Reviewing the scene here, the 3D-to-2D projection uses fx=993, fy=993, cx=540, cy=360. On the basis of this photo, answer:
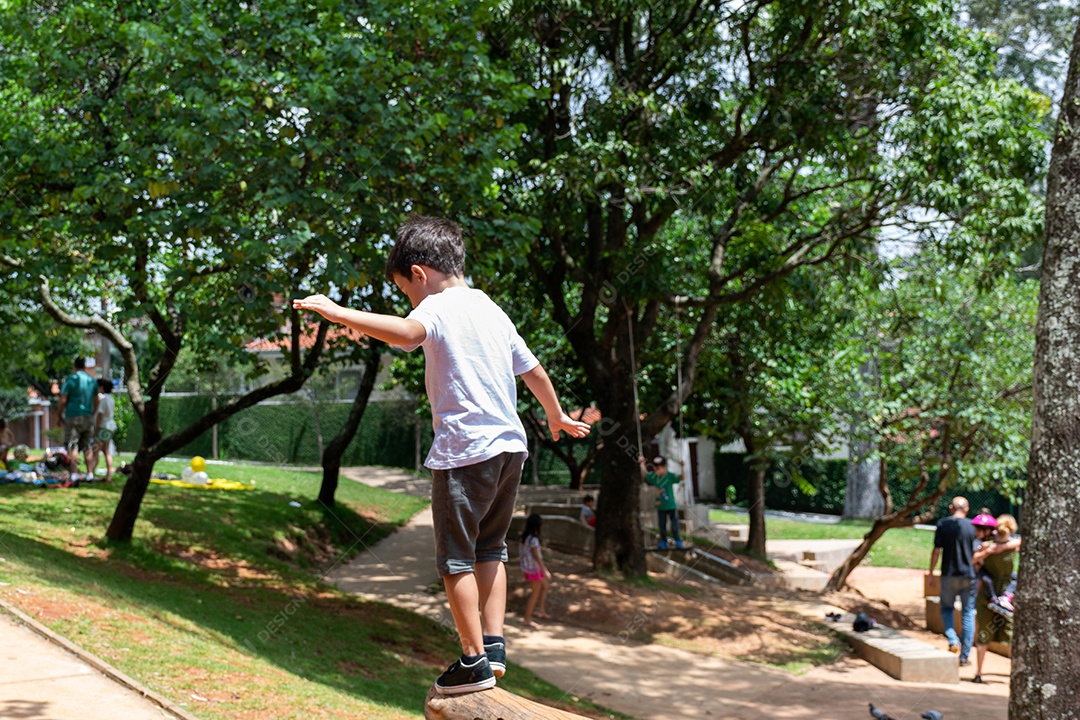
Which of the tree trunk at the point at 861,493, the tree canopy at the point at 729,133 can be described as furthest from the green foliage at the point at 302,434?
the tree canopy at the point at 729,133

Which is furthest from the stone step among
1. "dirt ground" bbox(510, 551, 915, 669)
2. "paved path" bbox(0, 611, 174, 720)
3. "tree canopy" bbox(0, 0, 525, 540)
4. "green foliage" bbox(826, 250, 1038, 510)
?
"paved path" bbox(0, 611, 174, 720)

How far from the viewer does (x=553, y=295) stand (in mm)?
14906

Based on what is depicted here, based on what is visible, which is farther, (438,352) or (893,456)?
(893,456)

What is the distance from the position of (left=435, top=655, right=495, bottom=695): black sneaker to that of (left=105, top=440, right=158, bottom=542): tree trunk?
29.3ft

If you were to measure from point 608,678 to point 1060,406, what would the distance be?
6.04 meters

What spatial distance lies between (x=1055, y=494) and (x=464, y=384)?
4.54 meters

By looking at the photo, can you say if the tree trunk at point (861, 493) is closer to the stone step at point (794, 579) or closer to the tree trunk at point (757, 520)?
the tree trunk at point (757, 520)

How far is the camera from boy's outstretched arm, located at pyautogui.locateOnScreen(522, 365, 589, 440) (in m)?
3.75

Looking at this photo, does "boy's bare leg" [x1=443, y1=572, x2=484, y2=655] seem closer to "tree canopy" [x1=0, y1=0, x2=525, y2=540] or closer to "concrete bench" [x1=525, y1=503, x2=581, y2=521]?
"tree canopy" [x1=0, y1=0, x2=525, y2=540]

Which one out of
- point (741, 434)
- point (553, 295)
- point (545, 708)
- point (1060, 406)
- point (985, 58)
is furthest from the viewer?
point (741, 434)

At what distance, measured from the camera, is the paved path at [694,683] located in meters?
9.80

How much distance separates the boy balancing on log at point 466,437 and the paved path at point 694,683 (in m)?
6.59

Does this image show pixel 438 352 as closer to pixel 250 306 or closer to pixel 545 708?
pixel 545 708

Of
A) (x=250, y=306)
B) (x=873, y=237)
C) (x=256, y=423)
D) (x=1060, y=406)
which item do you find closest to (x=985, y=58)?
(x=873, y=237)
